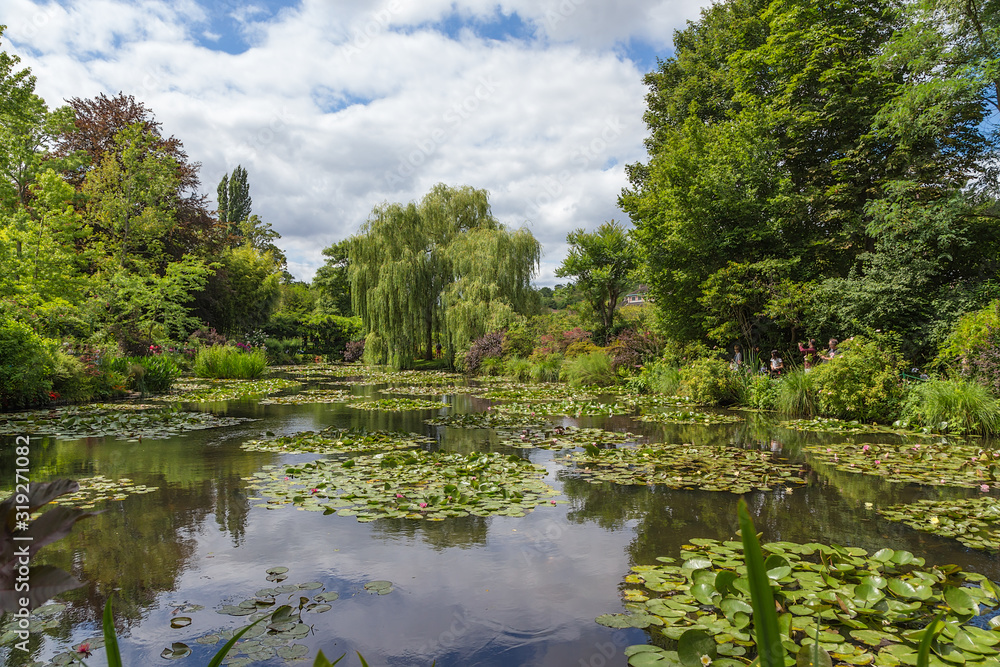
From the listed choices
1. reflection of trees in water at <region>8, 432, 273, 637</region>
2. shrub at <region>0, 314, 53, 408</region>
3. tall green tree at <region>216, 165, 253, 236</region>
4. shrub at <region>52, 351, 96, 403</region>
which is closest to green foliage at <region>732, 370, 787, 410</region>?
reflection of trees in water at <region>8, 432, 273, 637</region>

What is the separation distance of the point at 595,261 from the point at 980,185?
36.7 ft

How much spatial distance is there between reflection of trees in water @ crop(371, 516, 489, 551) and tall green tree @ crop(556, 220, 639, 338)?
15.8 meters

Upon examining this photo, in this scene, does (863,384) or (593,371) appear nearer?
(863,384)

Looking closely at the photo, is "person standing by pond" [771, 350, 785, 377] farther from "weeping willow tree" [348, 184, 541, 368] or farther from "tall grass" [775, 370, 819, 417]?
"weeping willow tree" [348, 184, 541, 368]

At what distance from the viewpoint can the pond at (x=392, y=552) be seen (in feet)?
8.29

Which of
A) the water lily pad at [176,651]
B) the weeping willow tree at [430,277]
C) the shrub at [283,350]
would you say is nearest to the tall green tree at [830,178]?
the weeping willow tree at [430,277]

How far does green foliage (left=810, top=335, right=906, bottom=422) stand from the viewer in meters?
8.52

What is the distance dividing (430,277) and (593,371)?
31.7 ft

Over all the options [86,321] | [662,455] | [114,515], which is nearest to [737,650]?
[662,455]

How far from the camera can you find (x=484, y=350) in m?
20.3

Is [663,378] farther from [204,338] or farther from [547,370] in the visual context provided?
[204,338]

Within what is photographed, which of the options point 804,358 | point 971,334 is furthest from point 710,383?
point 971,334

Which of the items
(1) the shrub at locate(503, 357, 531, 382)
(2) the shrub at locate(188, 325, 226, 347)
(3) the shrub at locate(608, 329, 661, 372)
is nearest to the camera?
(3) the shrub at locate(608, 329, 661, 372)

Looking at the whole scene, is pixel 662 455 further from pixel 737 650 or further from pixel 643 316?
pixel 643 316
